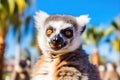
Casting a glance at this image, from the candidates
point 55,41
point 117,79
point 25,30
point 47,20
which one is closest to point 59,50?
point 55,41

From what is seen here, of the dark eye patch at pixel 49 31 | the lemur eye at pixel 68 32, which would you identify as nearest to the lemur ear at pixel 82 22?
the lemur eye at pixel 68 32

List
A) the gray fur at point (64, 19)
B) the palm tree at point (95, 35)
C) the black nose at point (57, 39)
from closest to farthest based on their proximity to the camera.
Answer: the black nose at point (57, 39)
the gray fur at point (64, 19)
the palm tree at point (95, 35)

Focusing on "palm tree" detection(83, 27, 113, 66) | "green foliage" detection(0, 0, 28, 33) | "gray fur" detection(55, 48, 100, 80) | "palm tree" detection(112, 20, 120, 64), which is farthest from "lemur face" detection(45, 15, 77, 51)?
"palm tree" detection(112, 20, 120, 64)

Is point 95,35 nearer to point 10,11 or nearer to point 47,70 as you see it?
point 10,11

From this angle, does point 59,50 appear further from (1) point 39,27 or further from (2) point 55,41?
(1) point 39,27

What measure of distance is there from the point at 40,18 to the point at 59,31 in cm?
44

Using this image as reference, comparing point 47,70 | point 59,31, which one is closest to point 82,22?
point 59,31

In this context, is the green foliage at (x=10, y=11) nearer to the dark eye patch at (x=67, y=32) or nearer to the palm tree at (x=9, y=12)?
the palm tree at (x=9, y=12)

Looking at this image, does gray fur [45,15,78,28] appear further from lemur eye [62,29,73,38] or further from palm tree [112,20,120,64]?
palm tree [112,20,120,64]

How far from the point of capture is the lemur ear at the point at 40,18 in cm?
425

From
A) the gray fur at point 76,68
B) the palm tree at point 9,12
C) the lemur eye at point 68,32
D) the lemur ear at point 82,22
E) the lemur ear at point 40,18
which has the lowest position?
the gray fur at point 76,68

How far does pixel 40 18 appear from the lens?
4277 millimetres

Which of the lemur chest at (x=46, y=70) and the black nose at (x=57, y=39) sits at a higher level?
the black nose at (x=57, y=39)

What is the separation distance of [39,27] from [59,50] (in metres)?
0.45
